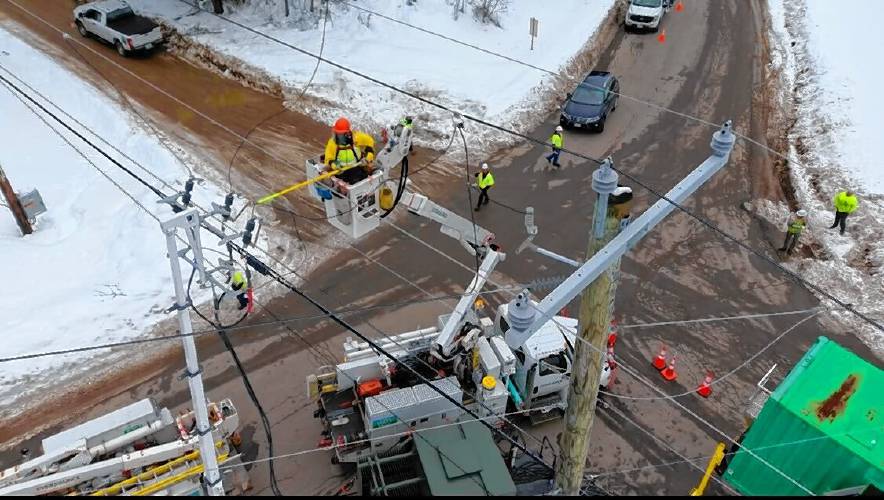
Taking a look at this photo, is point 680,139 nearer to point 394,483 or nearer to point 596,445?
point 596,445

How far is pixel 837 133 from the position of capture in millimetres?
24078

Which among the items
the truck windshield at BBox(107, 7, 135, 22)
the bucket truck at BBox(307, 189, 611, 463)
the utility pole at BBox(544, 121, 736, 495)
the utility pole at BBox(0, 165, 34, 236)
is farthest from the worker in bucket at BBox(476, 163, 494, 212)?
the truck windshield at BBox(107, 7, 135, 22)

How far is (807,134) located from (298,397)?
65.5 ft

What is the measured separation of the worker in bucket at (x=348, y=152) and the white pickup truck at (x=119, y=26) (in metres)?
18.2

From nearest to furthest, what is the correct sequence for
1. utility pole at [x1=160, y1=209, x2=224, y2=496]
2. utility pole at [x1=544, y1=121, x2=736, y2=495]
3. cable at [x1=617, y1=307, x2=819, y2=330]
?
utility pole at [x1=544, y1=121, x2=736, y2=495] → utility pole at [x1=160, y1=209, x2=224, y2=496] → cable at [x1=617, y1=307, x2=819, y2=330]

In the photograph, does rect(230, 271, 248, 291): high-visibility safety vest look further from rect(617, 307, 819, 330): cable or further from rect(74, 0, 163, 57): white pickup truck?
rect(74, 0, 163, 57): white pickup truck

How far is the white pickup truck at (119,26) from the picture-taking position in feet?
87.5

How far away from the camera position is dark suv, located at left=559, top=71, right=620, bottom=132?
77.9 feet

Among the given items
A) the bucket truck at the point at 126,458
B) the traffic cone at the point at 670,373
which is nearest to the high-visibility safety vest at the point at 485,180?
the traffic cone at the point at 670,373

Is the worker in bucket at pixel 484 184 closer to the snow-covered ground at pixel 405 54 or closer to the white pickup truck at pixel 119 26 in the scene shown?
the snow-covered ground at pixel 405 54

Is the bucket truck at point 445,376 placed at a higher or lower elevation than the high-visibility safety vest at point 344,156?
lower

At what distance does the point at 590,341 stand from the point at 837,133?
20416 millimetres

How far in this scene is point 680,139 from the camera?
24.0 meters

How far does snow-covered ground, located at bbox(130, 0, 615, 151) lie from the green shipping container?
44.1ft
